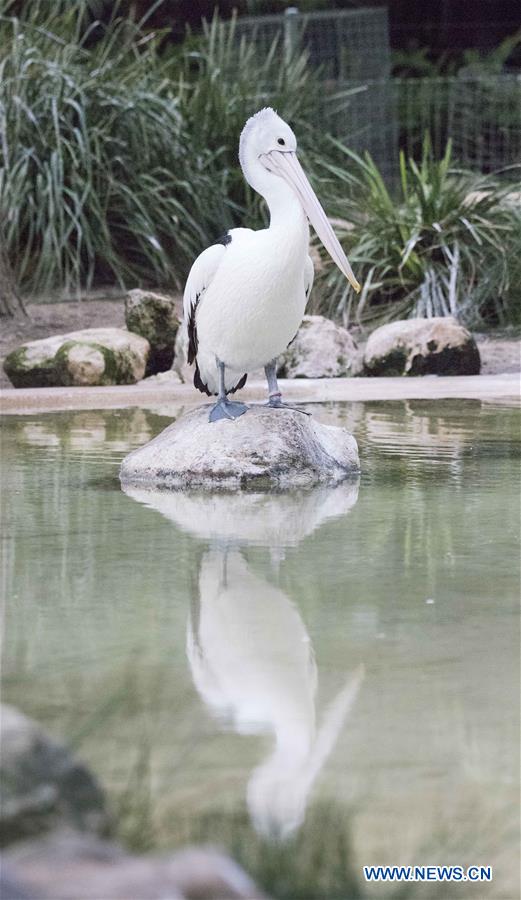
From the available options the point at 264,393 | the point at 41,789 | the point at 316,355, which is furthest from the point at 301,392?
the point at 41,789

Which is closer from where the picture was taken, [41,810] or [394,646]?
[41,810]

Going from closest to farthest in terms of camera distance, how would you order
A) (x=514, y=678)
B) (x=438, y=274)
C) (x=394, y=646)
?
1. (x=514, y=678)
2. (x=394, y=646)
3. (x=438, y=274)

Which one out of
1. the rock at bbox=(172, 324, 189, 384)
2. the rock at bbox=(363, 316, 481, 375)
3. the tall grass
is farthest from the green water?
the tall grass

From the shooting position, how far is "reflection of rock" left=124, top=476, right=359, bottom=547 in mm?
4742

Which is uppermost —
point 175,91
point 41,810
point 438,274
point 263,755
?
point 41,810

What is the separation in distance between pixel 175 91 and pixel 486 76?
9.34 feet

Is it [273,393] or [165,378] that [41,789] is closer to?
[273,393]

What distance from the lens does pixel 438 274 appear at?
1126cm

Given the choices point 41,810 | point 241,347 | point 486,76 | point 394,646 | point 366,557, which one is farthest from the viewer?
point 486,76

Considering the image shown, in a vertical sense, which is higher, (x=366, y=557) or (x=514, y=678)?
(x=514, y=678)

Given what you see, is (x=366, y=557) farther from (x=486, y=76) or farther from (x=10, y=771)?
(x=486, y=76)

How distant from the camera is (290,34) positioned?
45.7ft

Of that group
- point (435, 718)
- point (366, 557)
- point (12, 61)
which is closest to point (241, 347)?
point (366, 557)

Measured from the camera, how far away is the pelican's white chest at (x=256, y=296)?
562 cm
